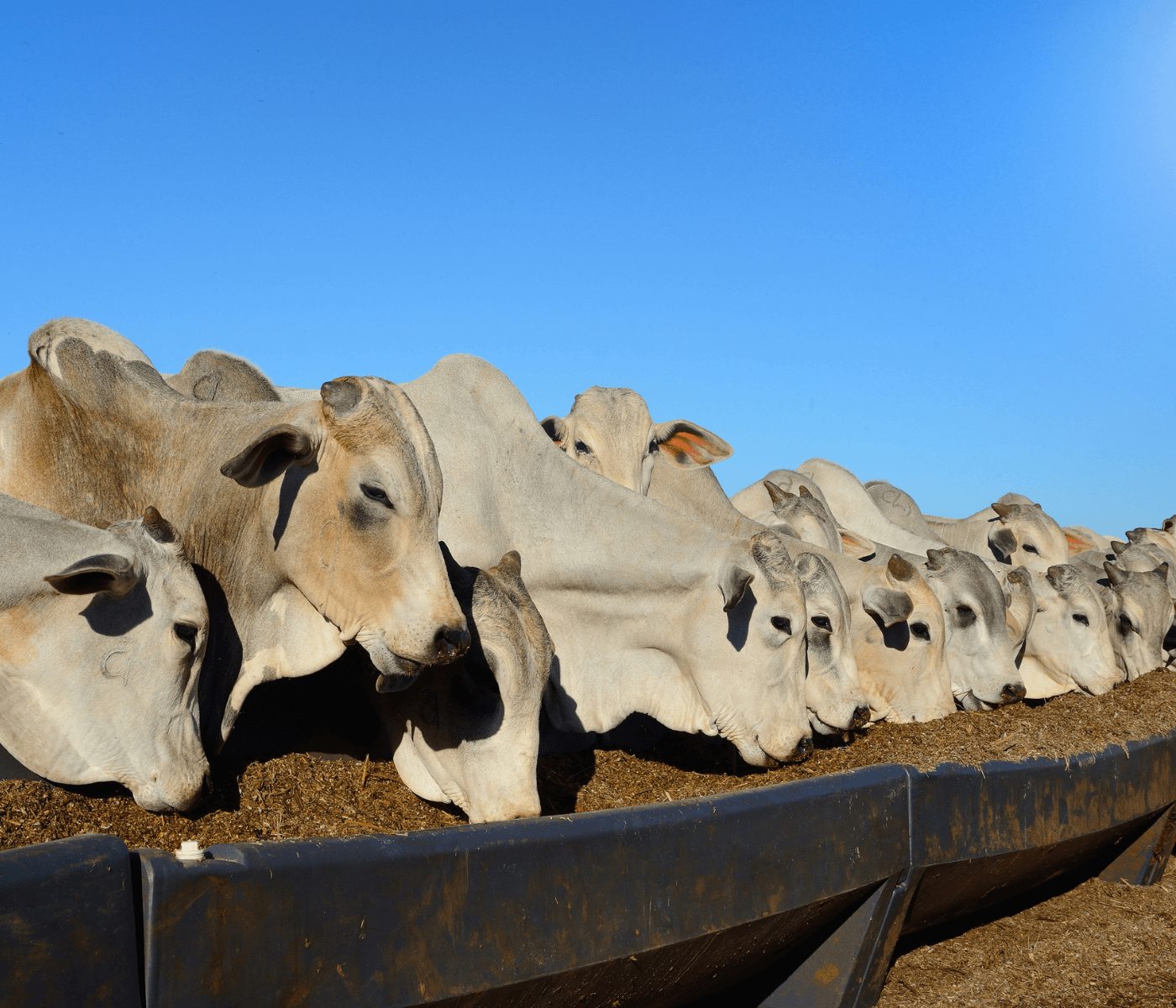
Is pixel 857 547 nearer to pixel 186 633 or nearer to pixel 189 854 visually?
pixel 186 633

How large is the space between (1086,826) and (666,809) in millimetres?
2378

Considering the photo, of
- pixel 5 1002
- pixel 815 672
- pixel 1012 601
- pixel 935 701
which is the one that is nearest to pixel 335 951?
pixel 5 1002

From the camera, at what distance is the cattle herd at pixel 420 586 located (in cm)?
329

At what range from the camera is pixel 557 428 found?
290 inches

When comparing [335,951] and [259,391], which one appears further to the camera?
[259,391]

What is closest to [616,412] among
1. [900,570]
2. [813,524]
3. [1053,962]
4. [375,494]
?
[813,524]

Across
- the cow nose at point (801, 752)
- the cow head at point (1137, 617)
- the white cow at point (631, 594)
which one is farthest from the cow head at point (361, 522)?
the cow head at point (1137, 617)

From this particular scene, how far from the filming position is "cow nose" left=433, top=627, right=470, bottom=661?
379 centimetres

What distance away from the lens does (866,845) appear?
11.9ft

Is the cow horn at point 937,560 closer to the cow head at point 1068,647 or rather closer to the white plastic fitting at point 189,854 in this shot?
the cow head at point 1068,647

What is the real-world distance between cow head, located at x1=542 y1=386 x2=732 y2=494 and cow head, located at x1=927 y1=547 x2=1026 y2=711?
1.43 metres

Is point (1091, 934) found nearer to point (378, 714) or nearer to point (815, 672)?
point (815, 672)

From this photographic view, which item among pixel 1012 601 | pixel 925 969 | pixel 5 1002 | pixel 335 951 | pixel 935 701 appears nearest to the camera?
pixel 5 1002

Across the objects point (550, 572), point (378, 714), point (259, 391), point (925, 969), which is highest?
point (259, 391)
